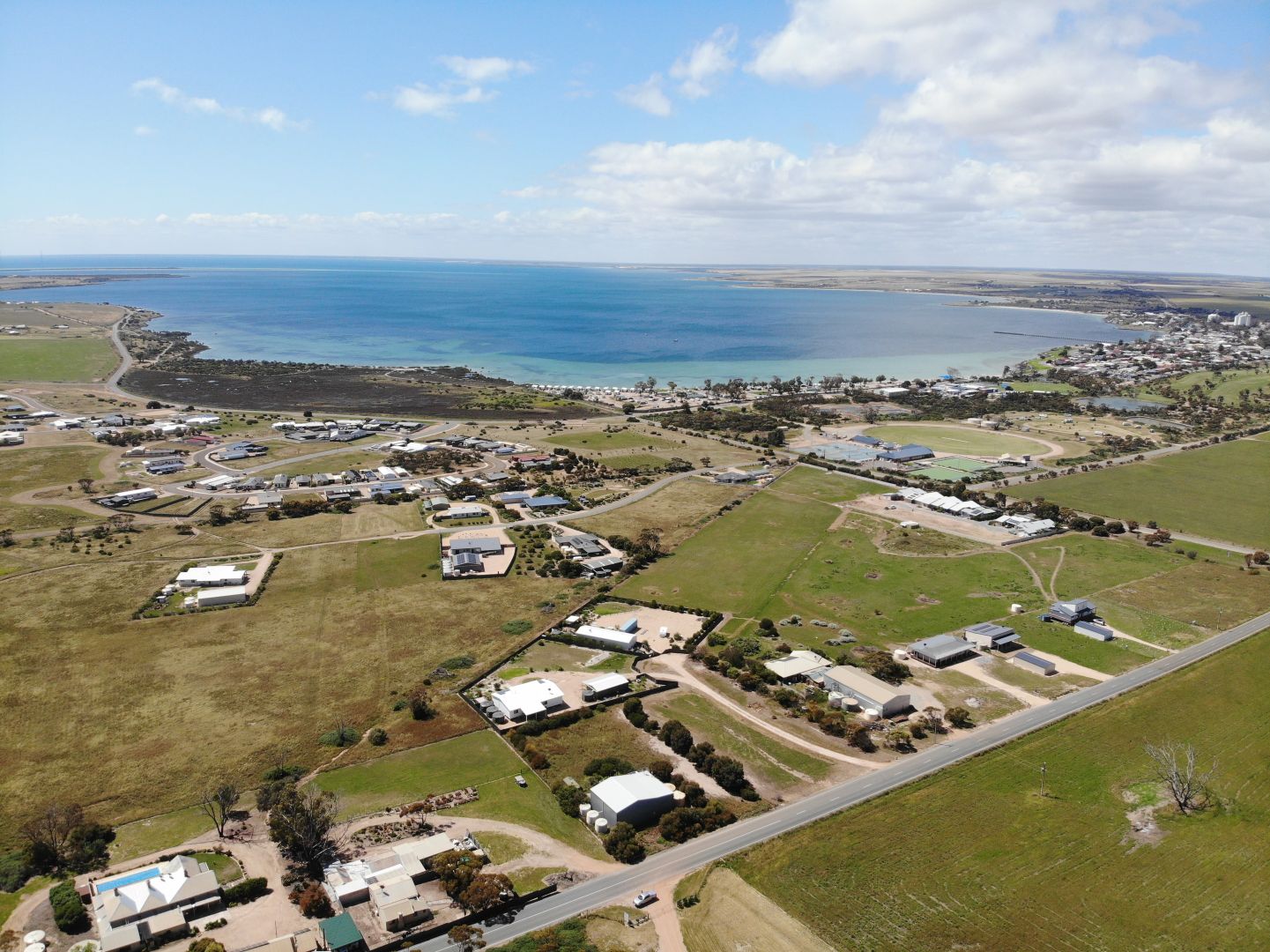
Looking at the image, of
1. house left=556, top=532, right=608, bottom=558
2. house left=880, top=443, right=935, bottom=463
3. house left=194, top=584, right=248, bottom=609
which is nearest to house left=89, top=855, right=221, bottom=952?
house left=194, top=584, right=248, bottom=609

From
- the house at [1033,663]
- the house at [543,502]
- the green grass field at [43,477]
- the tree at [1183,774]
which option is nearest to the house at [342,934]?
the tree at [1183,774]

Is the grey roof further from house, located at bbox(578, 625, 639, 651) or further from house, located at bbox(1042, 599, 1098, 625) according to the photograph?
house, located at bbox(578, 625, 639, 651)

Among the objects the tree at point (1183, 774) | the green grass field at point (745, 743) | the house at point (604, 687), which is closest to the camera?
the tree at point (1183, 774)

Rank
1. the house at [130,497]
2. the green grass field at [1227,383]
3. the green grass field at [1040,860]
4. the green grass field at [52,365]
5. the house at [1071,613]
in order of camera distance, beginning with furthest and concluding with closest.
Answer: the green grass field at [1227,383]
the green grass field at [52,365]
the house at [130,497]
the house at [1071,613]
the green grass field at [1040,860]

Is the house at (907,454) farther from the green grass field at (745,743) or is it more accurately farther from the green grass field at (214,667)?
the green grass field at (745,743)

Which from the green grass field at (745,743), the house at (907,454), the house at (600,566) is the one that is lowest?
the green grass field at (745,743)

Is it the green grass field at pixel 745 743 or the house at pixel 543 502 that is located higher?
the house at pixel 543 502

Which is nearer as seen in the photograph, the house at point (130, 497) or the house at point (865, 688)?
the house at point (865, 688)

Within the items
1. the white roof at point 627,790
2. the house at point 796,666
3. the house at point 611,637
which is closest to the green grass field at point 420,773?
the white roof at point 627,790
